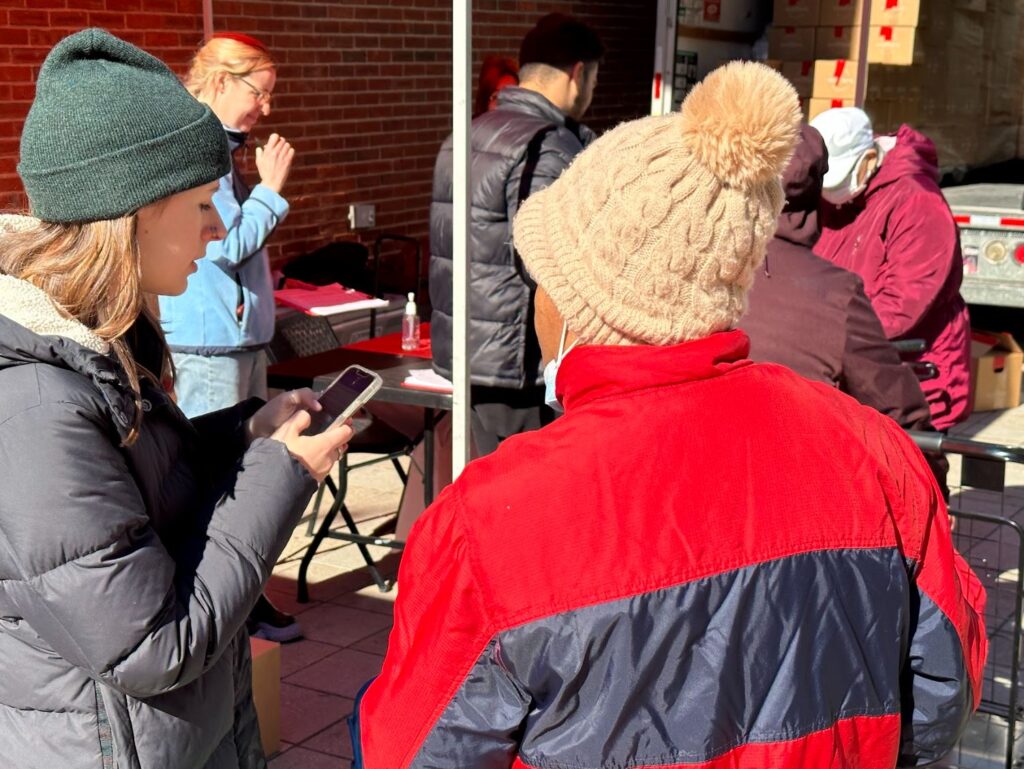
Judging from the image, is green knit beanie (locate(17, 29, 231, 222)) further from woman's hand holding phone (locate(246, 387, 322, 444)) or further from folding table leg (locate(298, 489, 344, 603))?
folding table leg (locate(298, 489, 344, 603))

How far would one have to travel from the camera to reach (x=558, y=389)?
1.59 metres

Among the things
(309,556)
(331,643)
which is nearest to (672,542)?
(331,643)

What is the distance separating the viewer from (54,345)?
1736 millimetres

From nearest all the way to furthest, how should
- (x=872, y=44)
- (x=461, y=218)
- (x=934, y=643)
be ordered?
(x=934, y=643), (x=461, y=218), (x=872, y=44)

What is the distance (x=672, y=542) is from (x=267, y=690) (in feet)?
8.67

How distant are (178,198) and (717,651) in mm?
1064

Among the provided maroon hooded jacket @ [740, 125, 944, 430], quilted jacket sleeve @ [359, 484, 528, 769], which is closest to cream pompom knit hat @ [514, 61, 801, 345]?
quilted jacket sleeve @ [359, 484, 528, 769]

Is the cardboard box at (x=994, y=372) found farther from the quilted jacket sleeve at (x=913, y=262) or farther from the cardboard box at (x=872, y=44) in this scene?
the quilted jacket sleeve at (x=913, y=262)

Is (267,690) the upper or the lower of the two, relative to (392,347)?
lower

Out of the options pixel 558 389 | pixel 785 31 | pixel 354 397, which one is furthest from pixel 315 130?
pixel 558 389

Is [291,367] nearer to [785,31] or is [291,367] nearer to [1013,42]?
[785,31]

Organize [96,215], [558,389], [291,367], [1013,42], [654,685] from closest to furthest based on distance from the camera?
[654,685], [558,389], [96,215], [291,367], [1013,42]

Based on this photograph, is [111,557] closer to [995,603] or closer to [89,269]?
[89,269]

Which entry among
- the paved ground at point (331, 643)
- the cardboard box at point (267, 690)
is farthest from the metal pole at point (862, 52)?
the cardboard box at point (267, 690)
